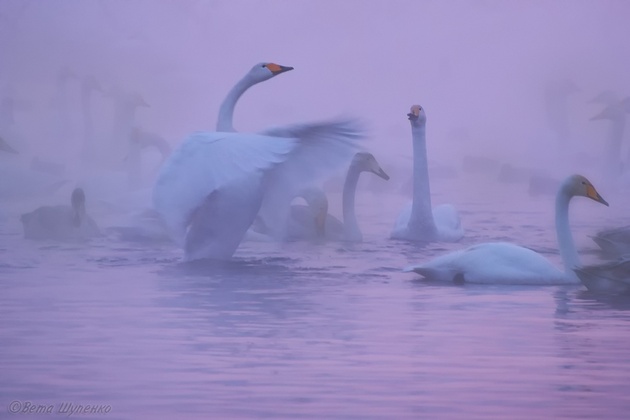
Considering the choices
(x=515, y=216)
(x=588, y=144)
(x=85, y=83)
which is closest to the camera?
(x=515, y=216)

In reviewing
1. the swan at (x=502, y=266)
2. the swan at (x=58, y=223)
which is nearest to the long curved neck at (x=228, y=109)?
the swan at (x=58, y=223)

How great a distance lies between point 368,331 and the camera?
5.57 meters

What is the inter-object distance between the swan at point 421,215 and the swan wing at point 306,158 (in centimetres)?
132

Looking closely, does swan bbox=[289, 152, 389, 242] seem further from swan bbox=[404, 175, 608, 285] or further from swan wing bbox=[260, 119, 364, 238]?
swan bbox=[404, 175, 608, 285]

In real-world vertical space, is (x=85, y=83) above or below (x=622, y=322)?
above

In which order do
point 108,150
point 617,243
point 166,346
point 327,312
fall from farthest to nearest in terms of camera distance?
point 108,150, point 617,243, point 327,312, point 166,346

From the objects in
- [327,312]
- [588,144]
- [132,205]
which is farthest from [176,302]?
[588,144]

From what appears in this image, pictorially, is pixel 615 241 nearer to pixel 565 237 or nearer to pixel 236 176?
pixel 565 237

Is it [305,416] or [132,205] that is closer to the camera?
[305,416]

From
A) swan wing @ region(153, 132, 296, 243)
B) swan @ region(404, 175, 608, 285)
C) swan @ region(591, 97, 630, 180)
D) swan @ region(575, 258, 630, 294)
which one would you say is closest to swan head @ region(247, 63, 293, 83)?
swan wing @ region(153, 132, 296, 243)

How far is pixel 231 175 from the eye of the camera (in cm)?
705

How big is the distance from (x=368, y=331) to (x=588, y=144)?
43.4 ft

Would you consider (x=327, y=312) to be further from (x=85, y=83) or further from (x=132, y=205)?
(x=85, y=83)

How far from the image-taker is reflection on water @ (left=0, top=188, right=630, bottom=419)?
14.4 feet
